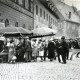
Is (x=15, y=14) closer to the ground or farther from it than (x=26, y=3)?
closer to the ground

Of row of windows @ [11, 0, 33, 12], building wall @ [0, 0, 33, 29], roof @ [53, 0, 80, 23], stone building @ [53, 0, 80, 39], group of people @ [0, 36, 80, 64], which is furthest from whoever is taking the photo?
stone building @ [53, 0, 80, 39]

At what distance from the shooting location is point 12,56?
14.2 metres

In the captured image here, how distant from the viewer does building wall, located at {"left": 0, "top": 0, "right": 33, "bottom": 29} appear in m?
18.5

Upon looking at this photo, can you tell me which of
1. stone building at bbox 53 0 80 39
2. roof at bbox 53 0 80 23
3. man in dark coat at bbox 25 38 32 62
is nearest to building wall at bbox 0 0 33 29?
man in dark coat at bbox 25 38 32 62

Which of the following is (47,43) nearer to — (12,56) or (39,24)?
(12,56)

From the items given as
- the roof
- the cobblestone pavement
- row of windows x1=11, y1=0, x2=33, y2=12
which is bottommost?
the cobblestone pavement

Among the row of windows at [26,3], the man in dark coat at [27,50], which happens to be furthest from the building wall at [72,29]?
the man in dark coat at [27,50]

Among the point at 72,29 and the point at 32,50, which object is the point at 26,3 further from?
the point at 72,29

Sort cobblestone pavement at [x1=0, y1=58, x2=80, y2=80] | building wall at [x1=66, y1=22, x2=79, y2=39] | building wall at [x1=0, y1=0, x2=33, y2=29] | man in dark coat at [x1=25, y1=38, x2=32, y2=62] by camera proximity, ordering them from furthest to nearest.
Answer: building wall at [x1=66, y1=22, x2=79, y2=39] < building wall at [x1=0, y1=0, x2=33, y2=29] < man in dark coat at [x1=25, y1=38, x2=32, y2=62] < cobblestone pavement at [x1=0, y1=58, x2=80, y2=80]

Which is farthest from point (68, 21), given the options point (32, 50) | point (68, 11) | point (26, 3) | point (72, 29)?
point (32, 50)

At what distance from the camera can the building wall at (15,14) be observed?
18.5m

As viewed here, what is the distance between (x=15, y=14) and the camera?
2092cm

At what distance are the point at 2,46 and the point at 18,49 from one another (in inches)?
36.2

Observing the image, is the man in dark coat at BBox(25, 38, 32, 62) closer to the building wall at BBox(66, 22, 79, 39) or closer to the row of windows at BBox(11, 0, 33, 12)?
the row of windows at BBox(11, 0, 33, 12)
